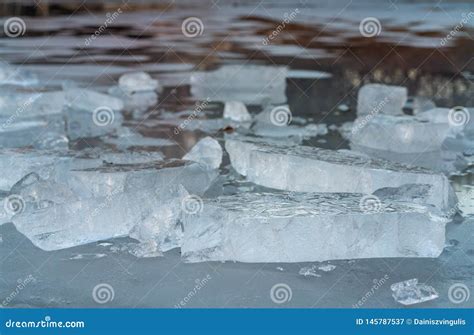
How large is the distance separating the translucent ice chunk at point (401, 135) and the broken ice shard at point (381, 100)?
692mm

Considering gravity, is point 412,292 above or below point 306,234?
below

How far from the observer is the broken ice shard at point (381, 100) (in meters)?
5.59

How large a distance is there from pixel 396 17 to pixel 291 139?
669 cm

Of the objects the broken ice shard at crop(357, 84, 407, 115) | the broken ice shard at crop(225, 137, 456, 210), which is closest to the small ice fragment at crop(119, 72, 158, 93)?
the broken ice shard at crop(357, 84, 407, 115)

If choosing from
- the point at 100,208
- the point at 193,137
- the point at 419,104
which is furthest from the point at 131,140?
the point at 419,104

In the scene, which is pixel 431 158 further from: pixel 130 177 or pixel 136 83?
pixel 136 83

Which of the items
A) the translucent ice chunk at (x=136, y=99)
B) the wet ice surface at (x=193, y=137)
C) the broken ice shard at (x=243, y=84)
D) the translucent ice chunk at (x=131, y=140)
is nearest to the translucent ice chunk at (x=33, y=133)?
the wet ice surface at (x=193, y=137)

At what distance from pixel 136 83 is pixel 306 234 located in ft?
12.5

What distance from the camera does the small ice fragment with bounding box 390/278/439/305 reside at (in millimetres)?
2729

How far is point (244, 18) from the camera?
11.4 meters

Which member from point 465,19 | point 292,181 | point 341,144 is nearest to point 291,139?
point 341,144

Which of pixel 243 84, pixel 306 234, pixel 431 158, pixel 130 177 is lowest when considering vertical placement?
pixel 306 234

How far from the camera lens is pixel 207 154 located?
13.9ft

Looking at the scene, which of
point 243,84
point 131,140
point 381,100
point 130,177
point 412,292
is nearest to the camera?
point 412,292
